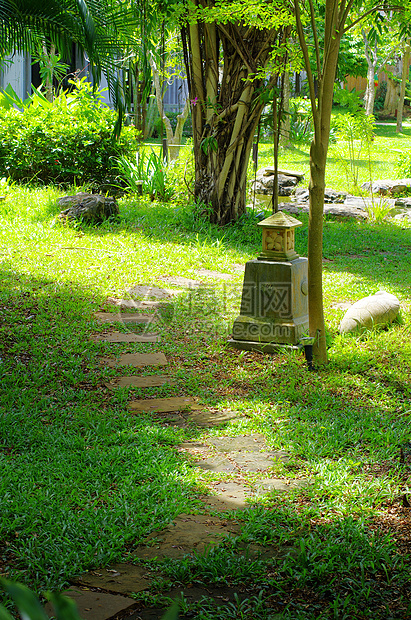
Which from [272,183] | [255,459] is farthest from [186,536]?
[272,183]

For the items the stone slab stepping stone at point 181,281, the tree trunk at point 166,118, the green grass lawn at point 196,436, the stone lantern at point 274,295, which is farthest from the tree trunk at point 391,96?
the stone lantern at point 274,295

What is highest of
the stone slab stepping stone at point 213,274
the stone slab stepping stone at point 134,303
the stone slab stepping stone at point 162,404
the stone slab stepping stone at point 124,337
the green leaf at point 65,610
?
the green leaf at point 65,610

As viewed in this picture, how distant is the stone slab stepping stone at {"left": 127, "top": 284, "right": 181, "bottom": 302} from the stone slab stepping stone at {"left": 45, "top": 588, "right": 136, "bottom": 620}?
4136 millimetres

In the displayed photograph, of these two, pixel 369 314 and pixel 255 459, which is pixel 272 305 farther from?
pixel 255 459

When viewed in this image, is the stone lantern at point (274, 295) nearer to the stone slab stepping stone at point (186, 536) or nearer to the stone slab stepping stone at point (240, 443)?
the stone slab stepping stone at point (240, 443)

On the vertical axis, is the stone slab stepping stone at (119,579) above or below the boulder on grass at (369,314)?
below

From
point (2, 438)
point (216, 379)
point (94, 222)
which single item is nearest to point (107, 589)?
point (2, 438)

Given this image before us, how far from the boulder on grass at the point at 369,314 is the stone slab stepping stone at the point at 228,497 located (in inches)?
99.3

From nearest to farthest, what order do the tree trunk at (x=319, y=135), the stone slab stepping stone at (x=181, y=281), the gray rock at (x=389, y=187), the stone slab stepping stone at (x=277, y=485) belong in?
1. the stone slab stepping stone at (x=277, y=485)
2. the tree trunk at (x=319, y=135)
3. the stone slab stepping stone at (x=181, y=281)
4. the gray rock at (x=389, y=187)

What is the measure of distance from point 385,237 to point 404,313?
405cm

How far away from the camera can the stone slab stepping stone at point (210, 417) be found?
143 inches

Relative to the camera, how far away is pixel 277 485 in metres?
2.87

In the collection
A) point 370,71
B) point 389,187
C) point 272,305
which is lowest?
point 272,305

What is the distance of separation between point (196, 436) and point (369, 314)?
91.4 inches
